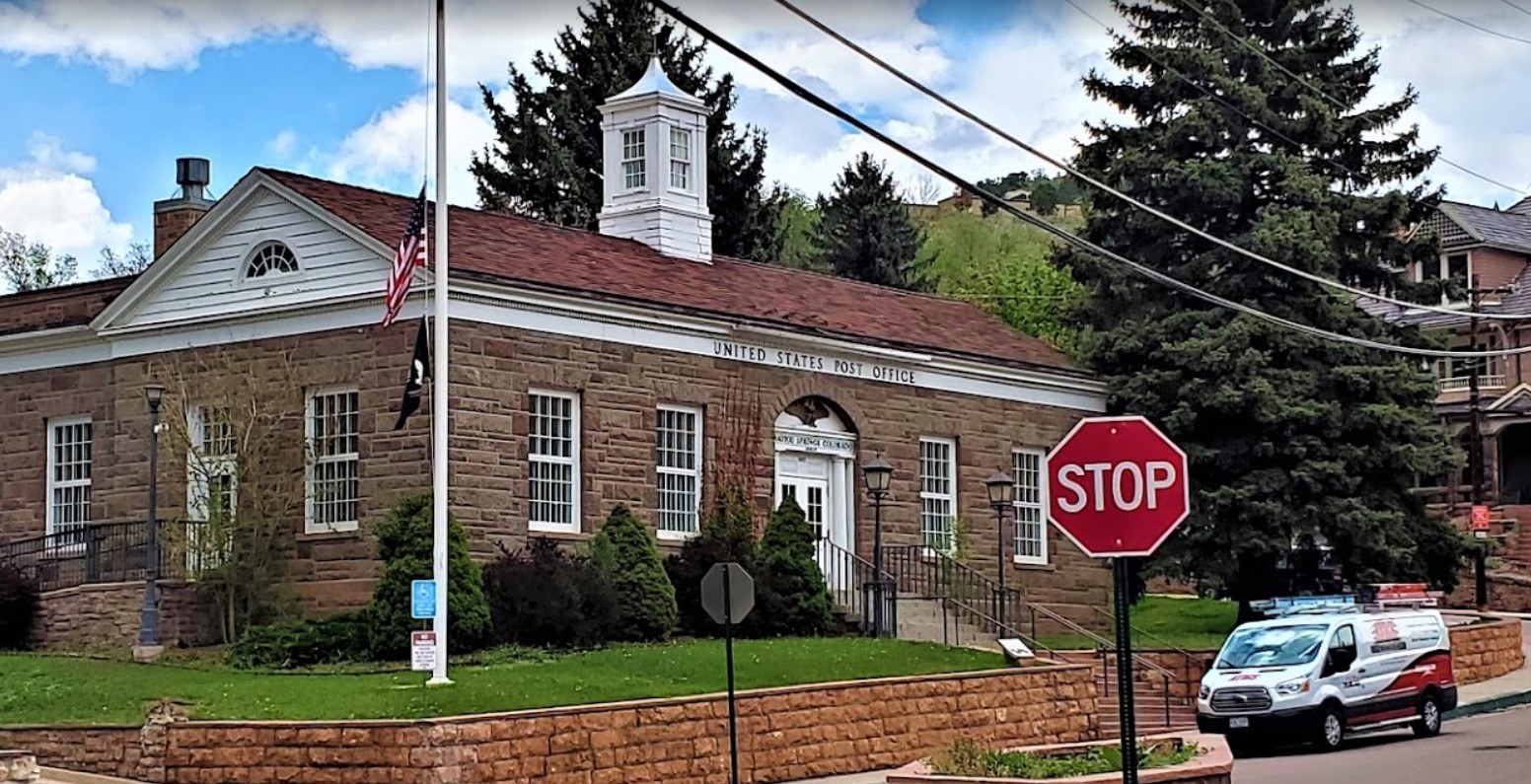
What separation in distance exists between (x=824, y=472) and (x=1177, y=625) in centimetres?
1073

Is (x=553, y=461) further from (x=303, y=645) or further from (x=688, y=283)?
(x=688, y=283)

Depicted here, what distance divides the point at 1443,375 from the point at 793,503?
42552mm

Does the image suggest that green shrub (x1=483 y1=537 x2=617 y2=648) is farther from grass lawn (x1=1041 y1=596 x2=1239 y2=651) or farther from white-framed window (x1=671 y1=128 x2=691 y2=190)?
white-framed window (x1=671 y1=128 x2=691 y2=190)

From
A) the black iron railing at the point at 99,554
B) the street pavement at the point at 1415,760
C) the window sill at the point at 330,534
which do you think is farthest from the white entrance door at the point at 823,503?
the black iron railing at the point at 99,554

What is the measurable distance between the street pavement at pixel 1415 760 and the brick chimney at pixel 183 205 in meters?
19.3

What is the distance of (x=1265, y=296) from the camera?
129 ft

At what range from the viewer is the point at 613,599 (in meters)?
28.1

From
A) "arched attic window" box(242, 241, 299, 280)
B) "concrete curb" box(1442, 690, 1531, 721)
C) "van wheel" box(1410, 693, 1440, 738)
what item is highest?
"arched attic window" box(242, 241, 299, 280)

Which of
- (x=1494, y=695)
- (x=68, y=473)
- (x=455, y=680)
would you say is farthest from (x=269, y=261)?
(x=1494, y=695)

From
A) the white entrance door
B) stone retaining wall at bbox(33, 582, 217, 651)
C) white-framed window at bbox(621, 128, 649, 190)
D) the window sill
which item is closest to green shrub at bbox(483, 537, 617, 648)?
the window sill

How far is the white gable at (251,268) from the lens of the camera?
29.3 m

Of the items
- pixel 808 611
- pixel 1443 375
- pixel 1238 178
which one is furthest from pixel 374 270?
pixel 1443 375

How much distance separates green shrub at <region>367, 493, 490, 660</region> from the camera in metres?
26.4

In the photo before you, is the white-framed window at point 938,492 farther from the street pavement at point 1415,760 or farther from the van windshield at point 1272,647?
the street pavement at point 1415,760
